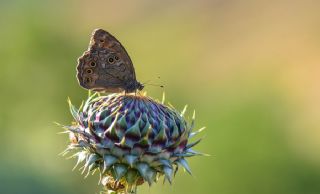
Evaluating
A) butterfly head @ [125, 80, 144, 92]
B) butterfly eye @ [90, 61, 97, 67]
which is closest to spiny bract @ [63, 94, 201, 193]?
butterfly head @ [125, 80, 144, 92]

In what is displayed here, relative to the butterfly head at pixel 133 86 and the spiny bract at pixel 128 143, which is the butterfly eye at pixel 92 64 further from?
the spiny bract at pixel 128 143

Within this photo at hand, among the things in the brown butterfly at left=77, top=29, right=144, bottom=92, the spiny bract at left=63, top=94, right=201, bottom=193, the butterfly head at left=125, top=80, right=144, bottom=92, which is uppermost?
the brown butterfly at left=77, top=29, right=144, bottom=92

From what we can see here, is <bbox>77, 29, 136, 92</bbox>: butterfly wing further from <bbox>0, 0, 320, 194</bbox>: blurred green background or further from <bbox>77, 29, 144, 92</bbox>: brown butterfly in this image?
<bbox>0, 0, 320, 194</bbox>: blurred green background

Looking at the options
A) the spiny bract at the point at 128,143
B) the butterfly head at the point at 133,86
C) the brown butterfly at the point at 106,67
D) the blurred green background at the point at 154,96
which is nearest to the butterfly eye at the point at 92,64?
the brown butterfly at the point at 106,67

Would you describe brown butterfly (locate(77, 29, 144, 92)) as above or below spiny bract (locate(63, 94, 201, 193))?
above

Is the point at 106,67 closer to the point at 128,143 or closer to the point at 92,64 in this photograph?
the point at 92,64

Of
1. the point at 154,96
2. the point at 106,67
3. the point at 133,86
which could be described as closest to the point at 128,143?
the point at 133,86

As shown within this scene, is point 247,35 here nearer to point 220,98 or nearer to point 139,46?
point 139,46
